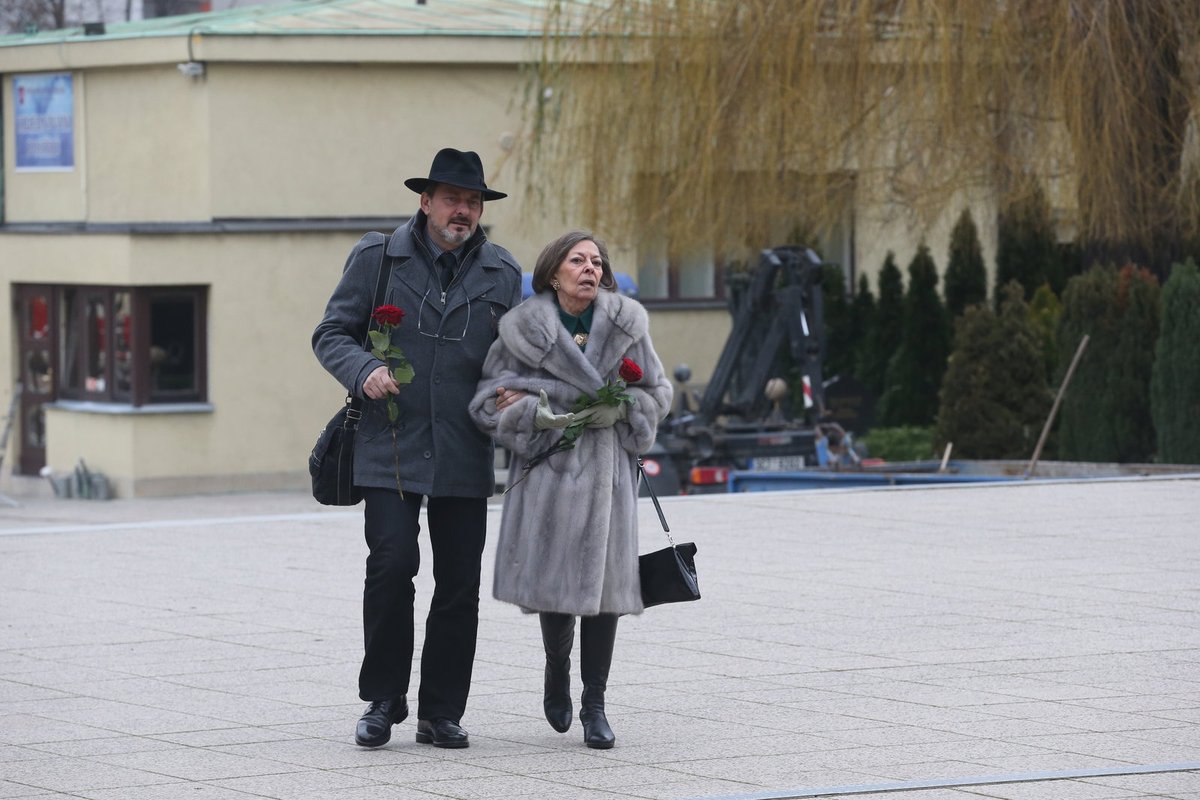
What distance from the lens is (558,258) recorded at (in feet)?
22.0

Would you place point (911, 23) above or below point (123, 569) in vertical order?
above

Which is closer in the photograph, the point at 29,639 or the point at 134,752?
the point at 134,752

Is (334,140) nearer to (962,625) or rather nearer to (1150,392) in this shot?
(1150,392)

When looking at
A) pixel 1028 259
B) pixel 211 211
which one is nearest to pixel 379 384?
pixel 1028 259

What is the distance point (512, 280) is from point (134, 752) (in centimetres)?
196

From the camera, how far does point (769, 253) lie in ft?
66.5

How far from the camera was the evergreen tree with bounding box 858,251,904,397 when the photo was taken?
2616 cm

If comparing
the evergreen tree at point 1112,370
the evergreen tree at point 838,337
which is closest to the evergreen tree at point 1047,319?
the evergreen tree at point 1112,370

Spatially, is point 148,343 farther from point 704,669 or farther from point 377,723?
point 377,723

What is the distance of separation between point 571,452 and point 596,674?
2.39 feet

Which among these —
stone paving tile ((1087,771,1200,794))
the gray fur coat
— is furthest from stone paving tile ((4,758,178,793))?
stone paving tile ((1087,771,1200,794))

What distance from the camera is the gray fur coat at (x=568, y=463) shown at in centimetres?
659

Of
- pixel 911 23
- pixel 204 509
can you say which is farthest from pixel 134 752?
pixel 204 509

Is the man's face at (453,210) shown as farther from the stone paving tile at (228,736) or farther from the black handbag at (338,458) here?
the stone paving tile at (228,736)
